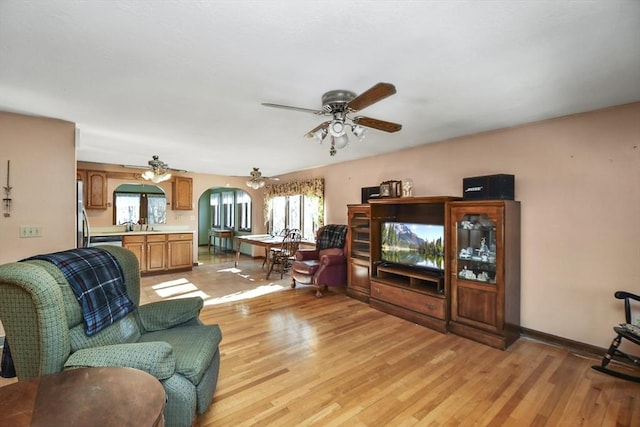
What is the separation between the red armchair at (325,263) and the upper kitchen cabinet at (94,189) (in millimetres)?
4295

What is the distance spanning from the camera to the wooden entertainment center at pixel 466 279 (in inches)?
114

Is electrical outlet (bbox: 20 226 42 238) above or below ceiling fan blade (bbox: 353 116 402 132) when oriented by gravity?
below

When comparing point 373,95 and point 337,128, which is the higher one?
point 373,95

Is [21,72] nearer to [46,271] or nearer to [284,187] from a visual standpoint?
[46,271]

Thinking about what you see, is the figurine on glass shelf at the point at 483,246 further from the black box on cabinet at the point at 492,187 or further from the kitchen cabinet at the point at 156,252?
the kitchen cabinet at the point at 156,252

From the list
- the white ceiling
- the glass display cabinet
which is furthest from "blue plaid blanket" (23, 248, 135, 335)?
the glass display cabinet

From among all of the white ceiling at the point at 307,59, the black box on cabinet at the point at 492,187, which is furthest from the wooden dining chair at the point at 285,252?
the black box on cabinet at the point at 492,187

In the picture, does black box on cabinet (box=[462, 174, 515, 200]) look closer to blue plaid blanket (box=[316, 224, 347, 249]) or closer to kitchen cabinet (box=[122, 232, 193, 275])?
blue plaid blanket (box=[316, 224, 347, 249])

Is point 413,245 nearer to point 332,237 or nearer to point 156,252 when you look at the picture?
point 332,237

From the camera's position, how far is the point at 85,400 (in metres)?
1.00

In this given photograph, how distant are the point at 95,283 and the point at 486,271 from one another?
350 cm

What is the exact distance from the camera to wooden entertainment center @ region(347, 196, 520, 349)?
9.50ft

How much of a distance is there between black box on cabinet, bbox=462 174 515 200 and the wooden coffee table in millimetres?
3233

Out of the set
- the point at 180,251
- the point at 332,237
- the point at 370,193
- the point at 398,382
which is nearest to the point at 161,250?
the point at 180,251
